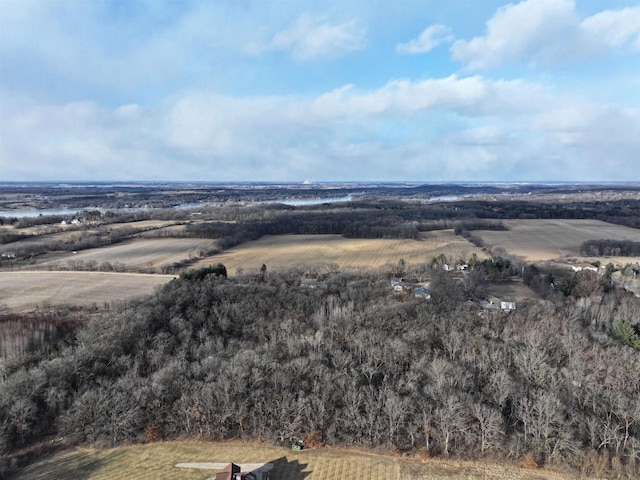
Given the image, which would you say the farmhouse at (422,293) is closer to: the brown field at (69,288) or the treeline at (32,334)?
the brown field at (69,288)

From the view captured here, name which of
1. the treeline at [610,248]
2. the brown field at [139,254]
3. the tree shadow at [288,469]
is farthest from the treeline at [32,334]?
the treeline at [610,248]

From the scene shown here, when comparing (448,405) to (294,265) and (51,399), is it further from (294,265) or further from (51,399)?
(294,265)

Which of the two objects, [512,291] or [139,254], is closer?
[512,291]

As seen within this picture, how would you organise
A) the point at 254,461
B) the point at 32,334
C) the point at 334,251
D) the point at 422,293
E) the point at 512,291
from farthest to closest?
the point at 334,251, the point at 512,291, the point at 422,293, the point at 32,334, the point at 254,461

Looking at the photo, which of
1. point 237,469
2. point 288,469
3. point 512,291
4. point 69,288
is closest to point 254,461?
point 288,469

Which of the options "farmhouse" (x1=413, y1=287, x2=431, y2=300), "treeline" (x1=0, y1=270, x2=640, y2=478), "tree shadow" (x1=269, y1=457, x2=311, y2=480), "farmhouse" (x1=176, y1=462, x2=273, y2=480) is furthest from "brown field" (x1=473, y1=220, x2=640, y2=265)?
"farmhouse" (x1=176, y1=462, x2=273, y2=480)

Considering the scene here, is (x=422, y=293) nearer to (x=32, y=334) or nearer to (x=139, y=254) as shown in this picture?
(x=32, y=334)
